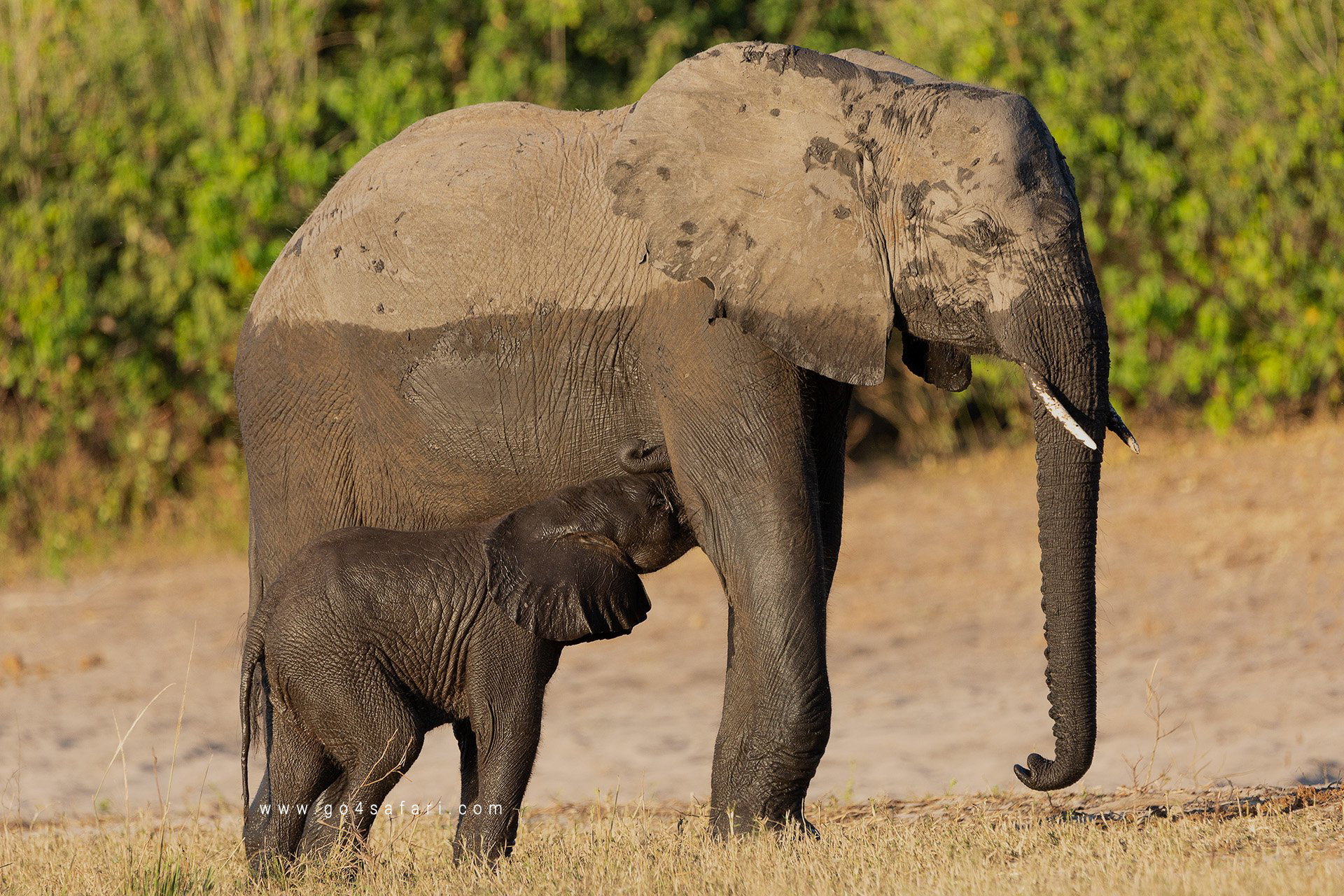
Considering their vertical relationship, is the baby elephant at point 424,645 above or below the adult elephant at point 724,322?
below

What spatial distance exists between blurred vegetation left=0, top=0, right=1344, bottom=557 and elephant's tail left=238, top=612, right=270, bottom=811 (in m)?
9.40

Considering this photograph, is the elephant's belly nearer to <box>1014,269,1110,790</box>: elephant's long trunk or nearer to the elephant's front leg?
the elephant's front leg

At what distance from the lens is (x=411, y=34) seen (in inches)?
685

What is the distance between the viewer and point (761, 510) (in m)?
5.60

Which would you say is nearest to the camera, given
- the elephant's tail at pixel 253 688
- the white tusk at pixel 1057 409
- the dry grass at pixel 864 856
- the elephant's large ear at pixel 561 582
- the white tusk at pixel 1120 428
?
the dry grass at pixel 864 856

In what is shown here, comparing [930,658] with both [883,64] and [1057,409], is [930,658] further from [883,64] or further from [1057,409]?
[1057,409]

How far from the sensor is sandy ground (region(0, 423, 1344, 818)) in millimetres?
9031

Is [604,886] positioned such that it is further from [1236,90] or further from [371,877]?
[1236,90]

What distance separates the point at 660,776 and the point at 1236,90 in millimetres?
9570

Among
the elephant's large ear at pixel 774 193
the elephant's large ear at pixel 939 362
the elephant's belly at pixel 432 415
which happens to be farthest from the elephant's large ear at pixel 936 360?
the elephant's belly at pixel 432 415

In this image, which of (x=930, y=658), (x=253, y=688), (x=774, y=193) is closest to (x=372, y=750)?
(x=253, y=688)

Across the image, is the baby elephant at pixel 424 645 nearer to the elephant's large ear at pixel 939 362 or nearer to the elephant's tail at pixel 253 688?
the elephant's tail at pixel 253 688

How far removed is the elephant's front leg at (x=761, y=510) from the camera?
5.59 metres

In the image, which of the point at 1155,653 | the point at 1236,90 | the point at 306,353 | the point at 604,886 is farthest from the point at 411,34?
the point at 604,886
